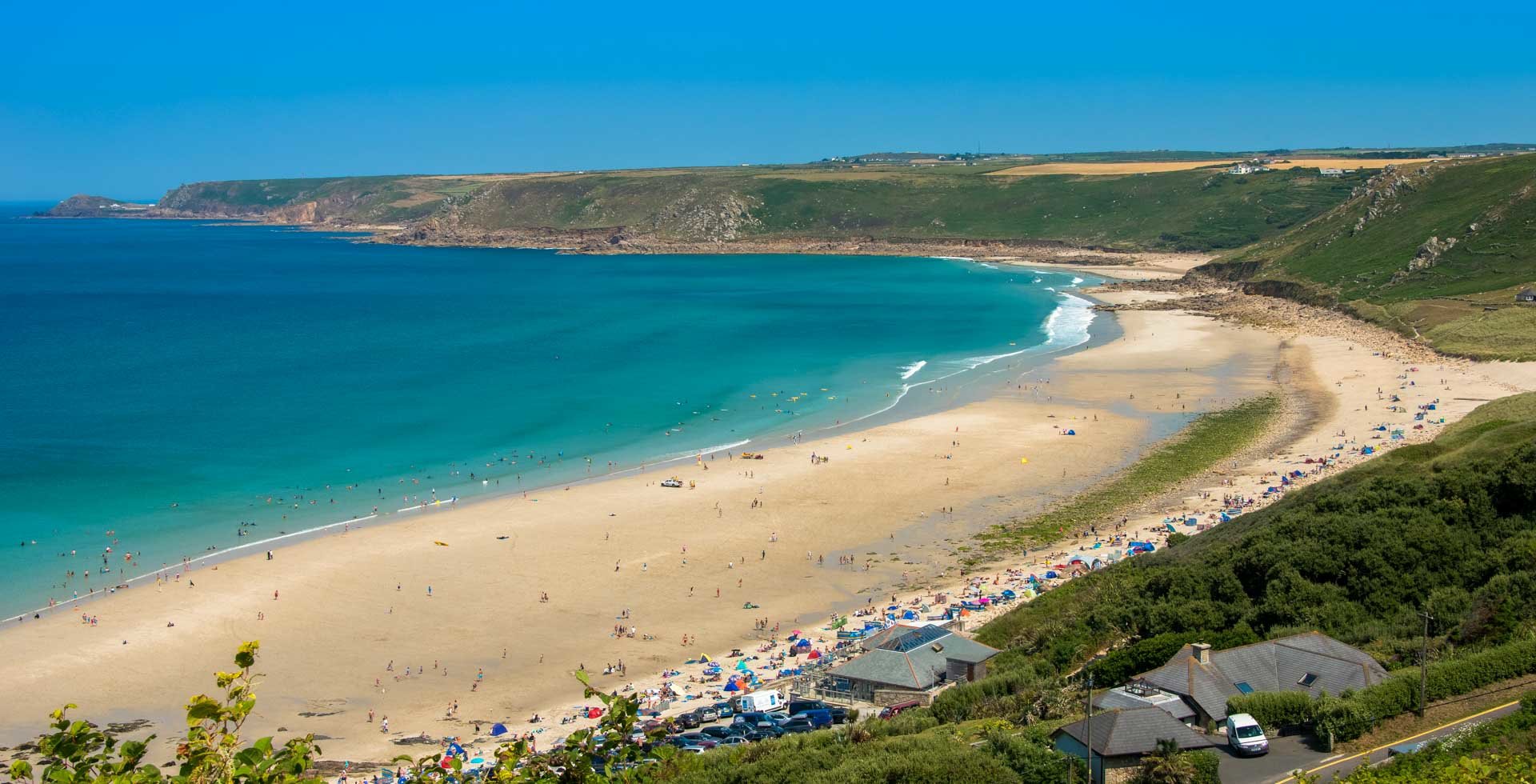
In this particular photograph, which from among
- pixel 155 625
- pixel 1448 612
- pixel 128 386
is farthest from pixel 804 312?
pixel 1448 612

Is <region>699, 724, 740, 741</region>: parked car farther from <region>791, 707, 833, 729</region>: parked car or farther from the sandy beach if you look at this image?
the sandy beach

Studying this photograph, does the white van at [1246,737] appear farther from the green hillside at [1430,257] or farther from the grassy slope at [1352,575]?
the green hillside at [1430,257]

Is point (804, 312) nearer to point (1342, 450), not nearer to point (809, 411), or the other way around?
point (809, 411)

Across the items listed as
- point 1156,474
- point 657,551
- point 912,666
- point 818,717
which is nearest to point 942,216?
point 1156,474

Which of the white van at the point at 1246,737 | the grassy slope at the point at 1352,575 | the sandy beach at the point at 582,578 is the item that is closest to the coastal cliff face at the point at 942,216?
the sandy beach at the point at 582,578

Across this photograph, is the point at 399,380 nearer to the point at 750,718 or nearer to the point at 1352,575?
the point at 750,718

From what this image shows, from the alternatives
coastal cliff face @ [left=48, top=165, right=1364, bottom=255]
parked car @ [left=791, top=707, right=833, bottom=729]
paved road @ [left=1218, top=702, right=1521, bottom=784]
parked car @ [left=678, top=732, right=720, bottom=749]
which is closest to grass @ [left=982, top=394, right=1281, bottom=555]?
parked car @ [left=791, top=707, right=833, bottom=729]
